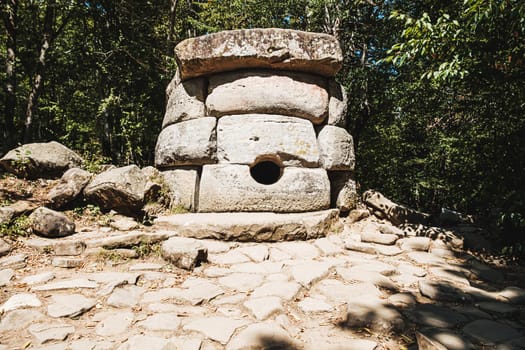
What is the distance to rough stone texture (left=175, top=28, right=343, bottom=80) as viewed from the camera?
4.32 metres

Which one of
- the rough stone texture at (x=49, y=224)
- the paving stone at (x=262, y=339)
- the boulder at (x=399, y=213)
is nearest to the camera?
the paving stone at (x=262, y=339)

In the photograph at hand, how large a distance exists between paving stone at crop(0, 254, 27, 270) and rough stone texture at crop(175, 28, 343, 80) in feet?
10.7

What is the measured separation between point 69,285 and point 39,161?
9.29ft

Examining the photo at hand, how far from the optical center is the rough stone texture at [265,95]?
4477 mm

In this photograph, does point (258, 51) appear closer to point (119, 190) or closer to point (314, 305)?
point (119, 190)

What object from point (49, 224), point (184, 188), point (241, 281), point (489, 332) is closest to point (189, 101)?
point (184, 188)

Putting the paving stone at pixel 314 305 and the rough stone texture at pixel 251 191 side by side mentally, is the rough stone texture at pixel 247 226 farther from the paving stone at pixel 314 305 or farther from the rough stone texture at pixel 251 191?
the paving stone at pixel 314 305

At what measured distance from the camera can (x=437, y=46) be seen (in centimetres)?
312

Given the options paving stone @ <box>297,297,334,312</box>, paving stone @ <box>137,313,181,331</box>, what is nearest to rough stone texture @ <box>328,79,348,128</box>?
paving stone @ <box>297,297,334,312</box>

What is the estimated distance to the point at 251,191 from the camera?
13.8 ft

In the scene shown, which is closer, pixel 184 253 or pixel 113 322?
pixel 113 322

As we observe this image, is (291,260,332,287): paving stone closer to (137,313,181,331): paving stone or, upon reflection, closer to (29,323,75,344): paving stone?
(137,313,181,331): paving stone

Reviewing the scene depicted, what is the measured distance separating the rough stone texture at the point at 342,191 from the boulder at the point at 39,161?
421 centimetres

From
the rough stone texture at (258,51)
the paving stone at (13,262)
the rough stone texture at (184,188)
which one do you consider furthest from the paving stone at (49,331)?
the rough stone texture at (258,51)
